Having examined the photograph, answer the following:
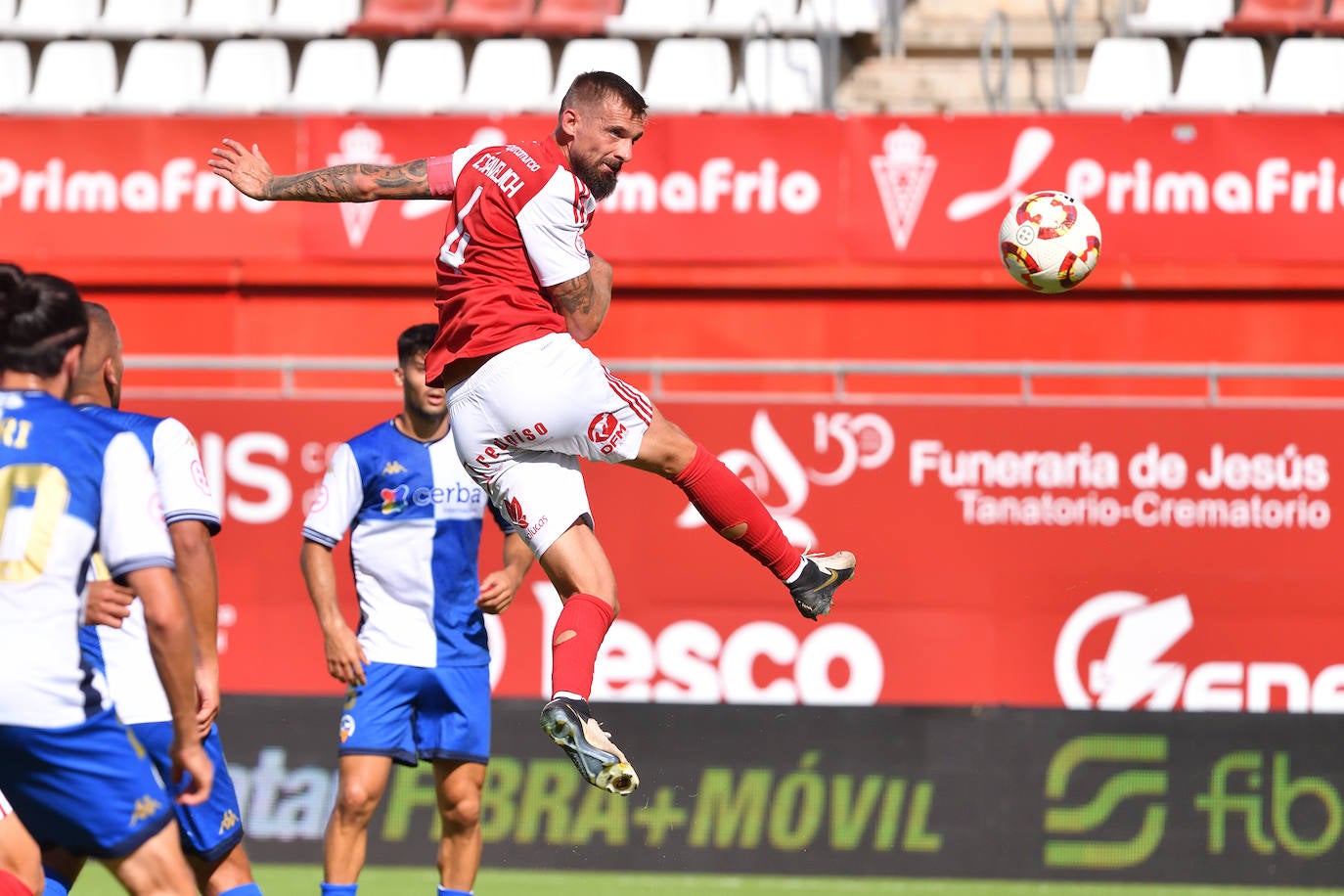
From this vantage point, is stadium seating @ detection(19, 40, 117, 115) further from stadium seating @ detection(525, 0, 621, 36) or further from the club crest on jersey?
the club crest on jersey

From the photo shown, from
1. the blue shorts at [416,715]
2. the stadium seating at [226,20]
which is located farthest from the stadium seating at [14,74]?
the blue shorts at [416,715]

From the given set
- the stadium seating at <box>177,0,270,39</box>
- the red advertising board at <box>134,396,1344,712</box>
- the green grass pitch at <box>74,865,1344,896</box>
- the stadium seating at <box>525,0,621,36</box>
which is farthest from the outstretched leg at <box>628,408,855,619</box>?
the stadium seating at <box>177,0,270,39</box>

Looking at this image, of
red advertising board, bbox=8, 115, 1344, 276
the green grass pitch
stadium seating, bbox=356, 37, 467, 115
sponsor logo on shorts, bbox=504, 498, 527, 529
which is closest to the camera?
sponsor logo on shorts, bbox=504, 498, 527, 529

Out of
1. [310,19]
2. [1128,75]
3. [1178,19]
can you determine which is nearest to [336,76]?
[310,19]

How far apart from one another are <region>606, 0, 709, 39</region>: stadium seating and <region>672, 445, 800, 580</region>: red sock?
8.76 metres

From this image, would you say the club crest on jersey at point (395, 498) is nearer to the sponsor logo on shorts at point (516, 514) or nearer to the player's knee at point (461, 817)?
the player's knee at point (461, 817)

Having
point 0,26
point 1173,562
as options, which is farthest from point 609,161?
point 0,26

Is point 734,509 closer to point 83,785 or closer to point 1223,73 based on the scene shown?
point 83,785

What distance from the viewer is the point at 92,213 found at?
12.7 m

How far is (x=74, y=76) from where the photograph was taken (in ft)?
46.4

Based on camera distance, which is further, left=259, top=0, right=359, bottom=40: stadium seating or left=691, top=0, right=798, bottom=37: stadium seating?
left=259, top=0, right=359, bottom=40: stadium seating

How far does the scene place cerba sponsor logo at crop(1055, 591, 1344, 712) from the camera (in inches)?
350

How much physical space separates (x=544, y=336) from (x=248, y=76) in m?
9.43

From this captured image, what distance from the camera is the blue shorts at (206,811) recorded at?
5.18 meters
